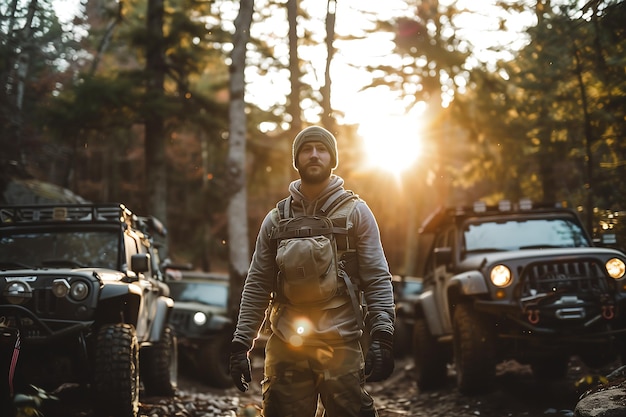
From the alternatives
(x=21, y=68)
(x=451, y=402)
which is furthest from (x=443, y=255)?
(x=21, y=68)

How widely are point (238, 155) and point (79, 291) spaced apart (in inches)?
338

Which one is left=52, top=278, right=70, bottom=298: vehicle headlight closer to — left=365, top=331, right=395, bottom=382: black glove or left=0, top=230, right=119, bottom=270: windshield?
left=0, top=230, right=119, bottom=270: windshield

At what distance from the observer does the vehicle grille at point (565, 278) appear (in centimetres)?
809

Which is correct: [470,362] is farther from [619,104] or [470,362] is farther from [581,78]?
[581,78]

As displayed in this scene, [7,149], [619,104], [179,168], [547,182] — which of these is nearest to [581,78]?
[619,104]

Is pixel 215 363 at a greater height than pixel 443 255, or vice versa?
pixel 443 255

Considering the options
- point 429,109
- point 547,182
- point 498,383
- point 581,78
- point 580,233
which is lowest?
point 498,383

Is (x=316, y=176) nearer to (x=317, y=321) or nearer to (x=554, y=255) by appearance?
(x=317, y=321)

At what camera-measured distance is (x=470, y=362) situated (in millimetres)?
8664

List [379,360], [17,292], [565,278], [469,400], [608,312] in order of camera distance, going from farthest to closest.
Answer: [469,400]
[565,278]
[608,312]
[17,292]
[379,360]

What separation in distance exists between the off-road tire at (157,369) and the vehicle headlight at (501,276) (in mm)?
4532

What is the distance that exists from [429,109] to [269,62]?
5971mm

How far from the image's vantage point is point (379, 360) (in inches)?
166

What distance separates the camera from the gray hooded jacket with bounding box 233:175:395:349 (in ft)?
14.4
